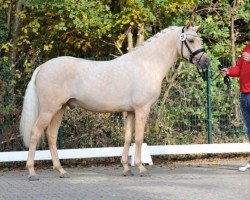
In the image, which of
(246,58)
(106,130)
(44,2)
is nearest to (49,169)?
(106,130)

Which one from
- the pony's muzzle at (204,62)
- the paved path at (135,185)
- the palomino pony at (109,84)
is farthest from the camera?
the pony's muzzle at (204,62)

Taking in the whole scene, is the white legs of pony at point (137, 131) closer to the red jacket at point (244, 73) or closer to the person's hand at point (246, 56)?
the red jacket at point (244, 73)

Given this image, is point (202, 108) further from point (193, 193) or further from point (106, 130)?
point (193, 193)

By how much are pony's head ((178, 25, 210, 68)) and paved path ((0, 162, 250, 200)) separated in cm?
203

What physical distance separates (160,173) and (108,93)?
1804 mm

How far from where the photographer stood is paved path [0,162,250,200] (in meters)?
9.93

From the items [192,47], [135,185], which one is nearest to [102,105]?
[192,47]

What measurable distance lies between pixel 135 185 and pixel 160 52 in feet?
8.98

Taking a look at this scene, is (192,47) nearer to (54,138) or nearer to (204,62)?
(204,62)

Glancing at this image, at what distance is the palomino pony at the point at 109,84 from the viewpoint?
40.9 feet

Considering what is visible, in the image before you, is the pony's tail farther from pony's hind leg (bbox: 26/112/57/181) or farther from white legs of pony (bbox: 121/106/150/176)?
white legs of pony (bbox: 121/106/150/176)

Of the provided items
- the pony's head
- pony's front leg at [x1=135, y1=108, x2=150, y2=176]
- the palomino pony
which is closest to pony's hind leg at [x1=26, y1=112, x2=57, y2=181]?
the palomino pony

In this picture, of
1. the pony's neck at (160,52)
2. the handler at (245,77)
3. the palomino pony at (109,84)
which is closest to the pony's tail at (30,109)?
the palomino pony at (109,84)

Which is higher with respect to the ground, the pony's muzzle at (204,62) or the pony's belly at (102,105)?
the pony's muzzle at (204,62)
